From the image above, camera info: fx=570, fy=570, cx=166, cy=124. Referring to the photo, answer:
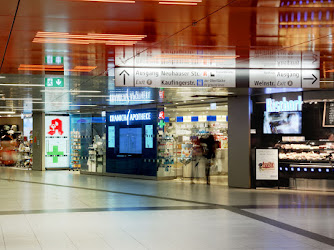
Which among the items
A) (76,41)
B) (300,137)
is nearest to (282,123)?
(300,137)

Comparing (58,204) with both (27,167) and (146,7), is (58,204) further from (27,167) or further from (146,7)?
(27,167)

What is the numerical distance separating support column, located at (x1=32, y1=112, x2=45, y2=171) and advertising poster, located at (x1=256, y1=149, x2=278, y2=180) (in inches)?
602

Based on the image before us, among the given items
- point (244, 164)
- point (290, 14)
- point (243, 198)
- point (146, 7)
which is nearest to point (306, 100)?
point (244, 164)

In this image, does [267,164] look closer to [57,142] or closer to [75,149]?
[75,149]

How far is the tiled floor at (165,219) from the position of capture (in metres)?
8.19

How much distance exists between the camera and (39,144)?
2997 centimetres

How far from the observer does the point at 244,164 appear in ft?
58.7

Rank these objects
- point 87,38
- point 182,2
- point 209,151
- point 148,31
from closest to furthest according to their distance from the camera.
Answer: point 182,2 < point 148,31 < point 87,38 < point 209,151

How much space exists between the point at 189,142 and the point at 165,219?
12329 millimetres

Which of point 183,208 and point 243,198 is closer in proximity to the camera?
point 183,208

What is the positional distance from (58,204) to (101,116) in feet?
39.7

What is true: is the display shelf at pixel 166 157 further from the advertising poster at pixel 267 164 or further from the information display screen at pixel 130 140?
the advertising poster at pixel 267 164

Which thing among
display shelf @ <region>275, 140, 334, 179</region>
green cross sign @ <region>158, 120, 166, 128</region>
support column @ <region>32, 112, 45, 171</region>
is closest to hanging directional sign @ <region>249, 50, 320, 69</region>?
display shelf @ <region>275, 140, 334, 179</region>

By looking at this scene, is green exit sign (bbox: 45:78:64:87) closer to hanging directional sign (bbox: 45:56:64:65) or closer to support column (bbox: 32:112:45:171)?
hanging directional sign (bbox: 45:56:64:65)
